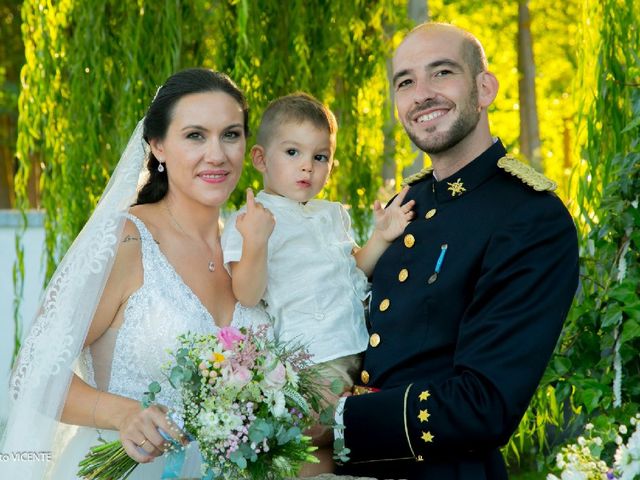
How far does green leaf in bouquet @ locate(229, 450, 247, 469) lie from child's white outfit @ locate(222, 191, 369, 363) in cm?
76

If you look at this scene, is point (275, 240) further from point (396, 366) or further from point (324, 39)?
point (324, 39)

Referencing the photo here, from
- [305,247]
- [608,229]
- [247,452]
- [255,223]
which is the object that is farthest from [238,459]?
[608,229]

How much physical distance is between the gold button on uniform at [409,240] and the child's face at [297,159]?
0.45 m

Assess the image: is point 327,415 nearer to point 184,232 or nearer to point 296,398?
point 296,398

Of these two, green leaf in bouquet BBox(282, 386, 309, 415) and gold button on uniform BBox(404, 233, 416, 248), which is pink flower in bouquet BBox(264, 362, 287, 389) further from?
gold button on uniform BBox(404, 233, 416, 248)

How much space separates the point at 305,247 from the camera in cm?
326

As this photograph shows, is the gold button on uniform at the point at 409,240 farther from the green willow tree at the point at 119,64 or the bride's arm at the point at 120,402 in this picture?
the green willow tree at the point at 119,64

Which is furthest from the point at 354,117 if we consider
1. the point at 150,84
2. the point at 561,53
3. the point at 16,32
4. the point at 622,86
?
the point at 16,32

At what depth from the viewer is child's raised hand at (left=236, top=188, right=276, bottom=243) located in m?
3.02

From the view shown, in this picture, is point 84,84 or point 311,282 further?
point 84,84

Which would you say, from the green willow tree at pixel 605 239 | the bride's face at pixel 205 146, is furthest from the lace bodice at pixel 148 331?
the green willow tree at pixel 605 239

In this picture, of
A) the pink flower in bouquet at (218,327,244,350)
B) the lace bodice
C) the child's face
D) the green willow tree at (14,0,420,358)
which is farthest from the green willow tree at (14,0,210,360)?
the pink flower in bouquet at (218,327,244,350)

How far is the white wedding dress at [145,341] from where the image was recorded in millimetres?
3080

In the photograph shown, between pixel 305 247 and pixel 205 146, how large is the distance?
451 millimetres
